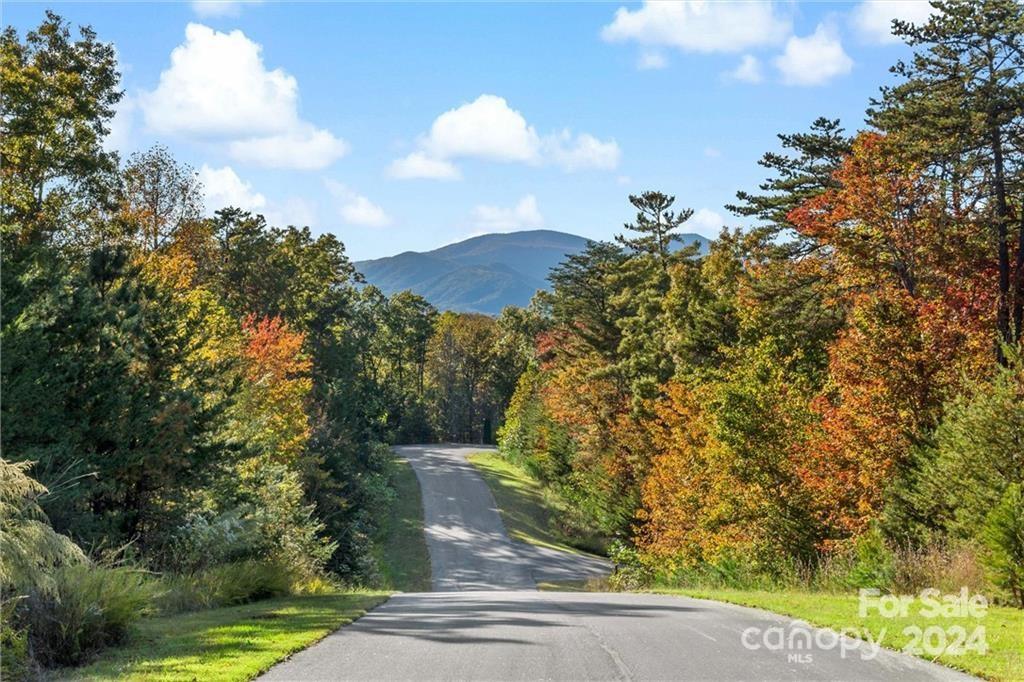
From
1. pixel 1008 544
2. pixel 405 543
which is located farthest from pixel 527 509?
pixel 1008 544

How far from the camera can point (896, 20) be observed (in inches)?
1180

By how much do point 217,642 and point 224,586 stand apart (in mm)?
6281

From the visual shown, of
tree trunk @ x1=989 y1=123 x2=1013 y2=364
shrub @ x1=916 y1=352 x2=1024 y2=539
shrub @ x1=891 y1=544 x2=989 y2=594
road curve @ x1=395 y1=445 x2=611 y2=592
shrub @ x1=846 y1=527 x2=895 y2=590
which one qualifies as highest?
tree trunk @ x1=989 y1=123 x2=1013 y2=364

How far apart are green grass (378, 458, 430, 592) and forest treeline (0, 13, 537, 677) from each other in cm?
225

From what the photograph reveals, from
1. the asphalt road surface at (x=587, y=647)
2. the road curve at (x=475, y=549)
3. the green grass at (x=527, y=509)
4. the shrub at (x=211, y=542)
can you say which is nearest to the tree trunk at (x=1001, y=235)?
the asphalt road surface at (x=587, y=647)

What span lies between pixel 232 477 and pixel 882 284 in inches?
851

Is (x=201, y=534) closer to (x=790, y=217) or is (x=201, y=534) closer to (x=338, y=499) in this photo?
(x=338, y=499)

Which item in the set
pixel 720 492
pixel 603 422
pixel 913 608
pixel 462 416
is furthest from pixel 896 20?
pixel 462 416

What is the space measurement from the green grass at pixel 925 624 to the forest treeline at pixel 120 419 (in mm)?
9795

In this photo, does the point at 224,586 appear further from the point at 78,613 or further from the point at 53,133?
the point at 53,133

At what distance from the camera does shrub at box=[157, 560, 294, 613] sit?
1635 cm

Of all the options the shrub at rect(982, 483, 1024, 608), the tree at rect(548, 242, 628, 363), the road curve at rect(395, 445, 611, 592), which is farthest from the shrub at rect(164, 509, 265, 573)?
the tree at rect(548, 242, 628, 363)

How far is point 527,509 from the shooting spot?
224 feet

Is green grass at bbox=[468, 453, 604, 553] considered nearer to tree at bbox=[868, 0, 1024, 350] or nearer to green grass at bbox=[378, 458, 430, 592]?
green grass at bbox=[378, 458, 430, 592]
